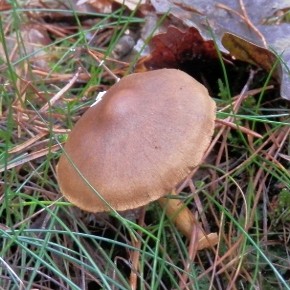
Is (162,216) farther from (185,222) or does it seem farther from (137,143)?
(137,143)

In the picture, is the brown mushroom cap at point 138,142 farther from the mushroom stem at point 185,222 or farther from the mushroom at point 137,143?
the mushroom stem at point 185,222

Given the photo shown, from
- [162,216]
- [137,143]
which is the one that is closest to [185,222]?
[162,216]

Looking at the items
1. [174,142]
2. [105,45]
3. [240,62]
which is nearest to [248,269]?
[174,142]

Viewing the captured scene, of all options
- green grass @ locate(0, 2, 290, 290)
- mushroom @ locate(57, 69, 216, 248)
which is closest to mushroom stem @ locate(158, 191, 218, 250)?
green grass @ locate(0, 2, 290, 290)

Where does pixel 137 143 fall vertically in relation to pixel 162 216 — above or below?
above

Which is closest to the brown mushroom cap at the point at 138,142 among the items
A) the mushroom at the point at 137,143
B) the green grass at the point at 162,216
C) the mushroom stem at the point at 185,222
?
the mushroom at the point at 137,143

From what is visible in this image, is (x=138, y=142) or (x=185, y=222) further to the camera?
(x=185, y=222)

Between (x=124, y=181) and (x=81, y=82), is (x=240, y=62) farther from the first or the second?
(x=124, y=181)
